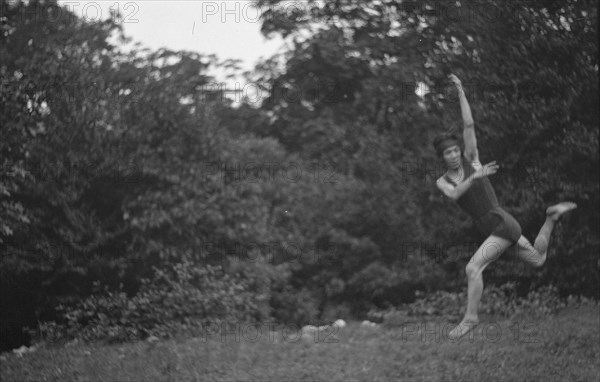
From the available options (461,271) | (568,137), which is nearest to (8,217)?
(461,271)

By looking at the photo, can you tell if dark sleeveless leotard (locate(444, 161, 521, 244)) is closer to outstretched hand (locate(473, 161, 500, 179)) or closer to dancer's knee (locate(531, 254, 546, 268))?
outstretched hand (locate(473, 161, 500, 179))

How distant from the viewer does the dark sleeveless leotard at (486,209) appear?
863cm

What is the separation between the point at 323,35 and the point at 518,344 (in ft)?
35.5

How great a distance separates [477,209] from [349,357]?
7.51ft

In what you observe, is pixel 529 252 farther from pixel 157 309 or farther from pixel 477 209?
pixel 157 309

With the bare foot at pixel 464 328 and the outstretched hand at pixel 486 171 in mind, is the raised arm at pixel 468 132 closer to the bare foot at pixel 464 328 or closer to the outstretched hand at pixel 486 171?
the outstretched hand at pixel 486 171

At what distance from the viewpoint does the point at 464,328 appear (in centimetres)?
893

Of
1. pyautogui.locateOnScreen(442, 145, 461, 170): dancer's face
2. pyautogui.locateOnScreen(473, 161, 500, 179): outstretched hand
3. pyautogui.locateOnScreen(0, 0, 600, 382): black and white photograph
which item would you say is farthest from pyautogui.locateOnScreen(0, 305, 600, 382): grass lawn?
pyautogui.locateOnScreen(442, 145, 461, 170): dancer's face

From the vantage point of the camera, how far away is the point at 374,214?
1504 cm

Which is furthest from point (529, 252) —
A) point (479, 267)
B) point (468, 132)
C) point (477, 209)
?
point (468, 132)

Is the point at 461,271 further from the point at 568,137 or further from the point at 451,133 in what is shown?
the point at 451,133

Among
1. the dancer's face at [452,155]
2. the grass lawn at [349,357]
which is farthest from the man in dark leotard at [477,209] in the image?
the grass lawn at [349,357]

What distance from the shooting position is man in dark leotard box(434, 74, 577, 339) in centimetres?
859

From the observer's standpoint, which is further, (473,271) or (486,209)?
(486,209)
